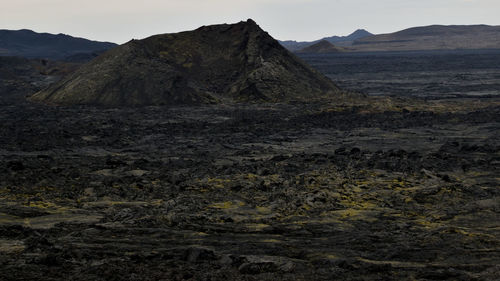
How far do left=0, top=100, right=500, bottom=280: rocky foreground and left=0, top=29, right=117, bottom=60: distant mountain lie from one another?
134002 millimetres

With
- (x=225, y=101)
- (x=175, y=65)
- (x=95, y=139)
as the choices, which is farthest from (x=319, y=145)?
(x=175, y=65)

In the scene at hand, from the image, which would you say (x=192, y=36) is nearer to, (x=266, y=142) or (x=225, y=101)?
(x=225, y=101)

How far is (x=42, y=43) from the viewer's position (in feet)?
509

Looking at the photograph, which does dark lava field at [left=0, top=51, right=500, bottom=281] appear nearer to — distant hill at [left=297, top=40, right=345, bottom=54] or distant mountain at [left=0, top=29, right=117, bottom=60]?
distant hill at [left=297, top=40, right=345, bottom=54]

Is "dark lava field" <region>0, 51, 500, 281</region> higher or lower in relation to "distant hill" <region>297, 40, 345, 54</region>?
lower

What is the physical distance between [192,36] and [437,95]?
19.8 metres

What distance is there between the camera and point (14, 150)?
17.0 meters

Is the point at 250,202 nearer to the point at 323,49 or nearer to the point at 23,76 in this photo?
the point at 23,76

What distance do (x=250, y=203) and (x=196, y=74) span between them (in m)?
28.6

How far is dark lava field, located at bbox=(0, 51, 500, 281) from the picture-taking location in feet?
23.9

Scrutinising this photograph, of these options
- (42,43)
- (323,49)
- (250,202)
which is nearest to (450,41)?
(323,49)

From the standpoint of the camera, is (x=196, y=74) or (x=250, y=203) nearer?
(x=250, y=203)

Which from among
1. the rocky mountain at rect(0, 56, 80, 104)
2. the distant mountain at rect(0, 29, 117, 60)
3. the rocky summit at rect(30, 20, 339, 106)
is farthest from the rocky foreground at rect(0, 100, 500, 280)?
the distant mountain at rect(0, 29, 117, 60)

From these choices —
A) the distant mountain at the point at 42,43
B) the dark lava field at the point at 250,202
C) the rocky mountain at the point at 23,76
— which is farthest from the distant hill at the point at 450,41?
the dark lava field at the point at 250,202
